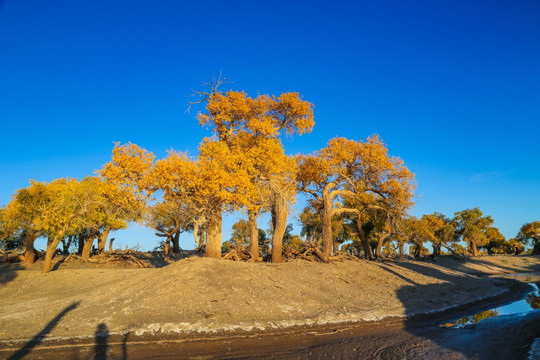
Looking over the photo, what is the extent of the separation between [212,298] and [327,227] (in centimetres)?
1283

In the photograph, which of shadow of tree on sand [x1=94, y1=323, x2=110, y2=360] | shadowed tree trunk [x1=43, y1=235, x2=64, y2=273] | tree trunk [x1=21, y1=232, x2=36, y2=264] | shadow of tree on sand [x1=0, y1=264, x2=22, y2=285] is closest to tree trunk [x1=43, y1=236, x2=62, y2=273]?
shadowed tree trunk [x1=43, y1=235, x2=64, y2=273]

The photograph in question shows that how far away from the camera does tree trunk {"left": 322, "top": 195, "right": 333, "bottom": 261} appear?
23828 millimetres

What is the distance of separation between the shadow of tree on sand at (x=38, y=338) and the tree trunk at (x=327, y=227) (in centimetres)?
1619

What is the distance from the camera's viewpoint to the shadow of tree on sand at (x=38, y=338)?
8.92m

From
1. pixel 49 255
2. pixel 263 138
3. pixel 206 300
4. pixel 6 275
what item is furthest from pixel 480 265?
pixel 6 275

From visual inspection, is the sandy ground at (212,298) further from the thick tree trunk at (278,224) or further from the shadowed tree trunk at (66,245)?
the shadowed tree trunk at (66,245)

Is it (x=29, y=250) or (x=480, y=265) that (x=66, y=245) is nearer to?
(x=29, y=250)

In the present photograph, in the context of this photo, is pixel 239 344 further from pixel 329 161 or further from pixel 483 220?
pixel 483 220

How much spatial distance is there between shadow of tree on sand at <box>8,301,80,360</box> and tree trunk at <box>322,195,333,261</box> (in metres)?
16.2

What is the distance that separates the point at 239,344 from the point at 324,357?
8.77 feet

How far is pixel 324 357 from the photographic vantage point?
28.4ft

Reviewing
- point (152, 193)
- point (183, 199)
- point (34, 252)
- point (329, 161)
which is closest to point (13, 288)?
point (152, 193)

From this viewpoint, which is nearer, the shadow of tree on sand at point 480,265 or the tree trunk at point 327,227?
the tree trunk at point 327,227

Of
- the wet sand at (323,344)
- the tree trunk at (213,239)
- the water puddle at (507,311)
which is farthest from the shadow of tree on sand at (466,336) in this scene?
the tree trunk at (213,239)
